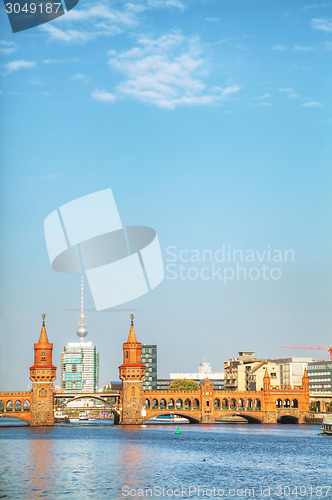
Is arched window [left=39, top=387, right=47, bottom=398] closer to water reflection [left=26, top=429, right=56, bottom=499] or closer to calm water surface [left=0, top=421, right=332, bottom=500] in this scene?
calm water surface [left=0, top=421, right=332, bottom=500]

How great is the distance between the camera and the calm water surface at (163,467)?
247ft

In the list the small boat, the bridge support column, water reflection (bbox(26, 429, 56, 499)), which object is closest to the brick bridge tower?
the bridge support column

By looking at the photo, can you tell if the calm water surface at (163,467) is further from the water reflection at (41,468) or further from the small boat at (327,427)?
the small boat at (327,427)

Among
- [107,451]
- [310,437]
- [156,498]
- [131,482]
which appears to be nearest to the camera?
[156,498]

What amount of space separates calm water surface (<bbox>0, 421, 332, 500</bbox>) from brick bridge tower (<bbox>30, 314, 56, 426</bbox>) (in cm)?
4342

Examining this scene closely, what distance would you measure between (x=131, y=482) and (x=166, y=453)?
1404 inches

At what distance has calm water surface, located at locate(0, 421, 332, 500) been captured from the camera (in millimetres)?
75312

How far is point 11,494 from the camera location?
71500 mm

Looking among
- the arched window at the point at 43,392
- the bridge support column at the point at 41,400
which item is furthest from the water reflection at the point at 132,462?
the arched window at the point at 43,392

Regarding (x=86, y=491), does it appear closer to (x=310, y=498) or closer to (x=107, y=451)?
(x=310, y=498)

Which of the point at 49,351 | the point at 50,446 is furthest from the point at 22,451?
the point at 49,351

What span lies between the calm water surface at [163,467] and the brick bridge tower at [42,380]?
142 feet

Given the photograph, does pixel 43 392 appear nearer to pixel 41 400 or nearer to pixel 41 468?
pixel 41 400

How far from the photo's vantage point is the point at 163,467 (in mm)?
97125
